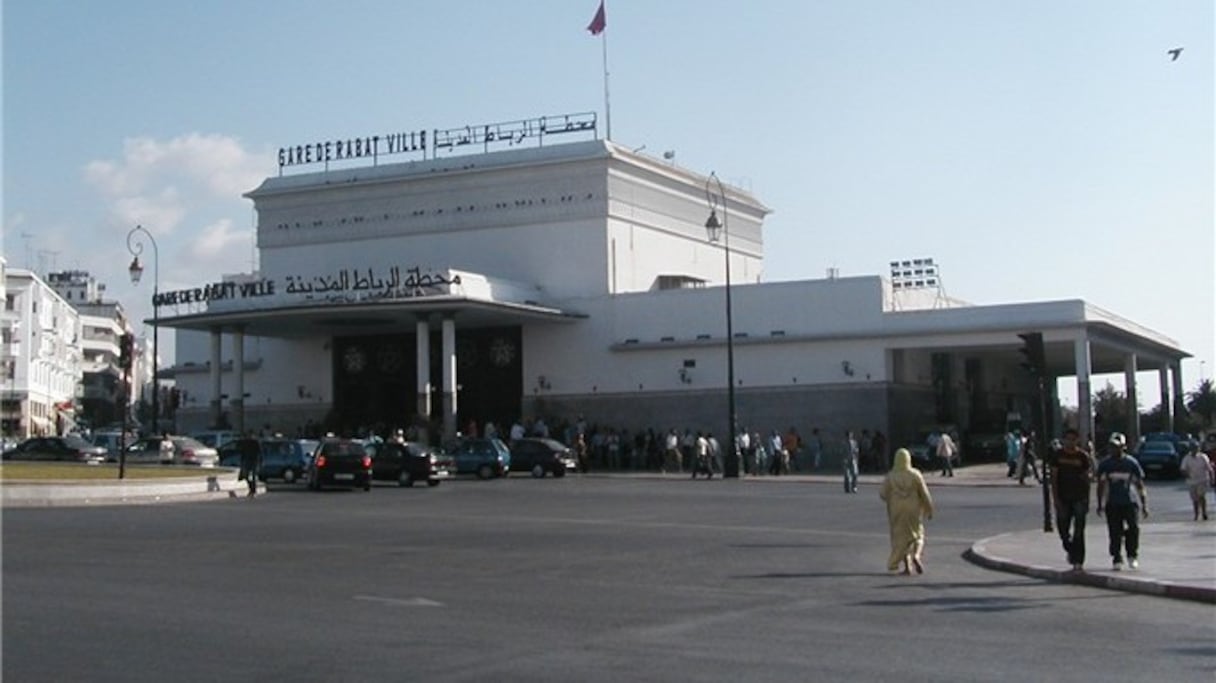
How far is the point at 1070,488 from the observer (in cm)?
1798

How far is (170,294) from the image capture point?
2520 inches

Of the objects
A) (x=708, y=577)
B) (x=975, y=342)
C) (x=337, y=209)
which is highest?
(x=337, y=209)

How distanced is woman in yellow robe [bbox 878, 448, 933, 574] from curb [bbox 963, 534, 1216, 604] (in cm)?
116

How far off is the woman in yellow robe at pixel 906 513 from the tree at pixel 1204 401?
268 feet

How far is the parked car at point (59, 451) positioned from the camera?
55.1m

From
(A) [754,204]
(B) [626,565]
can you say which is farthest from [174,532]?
(A) [754,204]

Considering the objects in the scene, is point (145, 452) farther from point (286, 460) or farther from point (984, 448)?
point (984, 448)

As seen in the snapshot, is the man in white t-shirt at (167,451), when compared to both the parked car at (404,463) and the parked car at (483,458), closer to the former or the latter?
the parked car at (404,463)

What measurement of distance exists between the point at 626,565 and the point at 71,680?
9794mm

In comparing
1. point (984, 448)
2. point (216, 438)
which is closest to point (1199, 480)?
point (984, 448)

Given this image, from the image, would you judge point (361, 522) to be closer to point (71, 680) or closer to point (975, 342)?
point (71, 680)

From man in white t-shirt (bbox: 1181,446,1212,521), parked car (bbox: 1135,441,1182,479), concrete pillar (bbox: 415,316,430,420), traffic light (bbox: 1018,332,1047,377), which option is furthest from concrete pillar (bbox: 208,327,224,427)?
man in white t-shirt (bbox: 1181,446,1212,521)

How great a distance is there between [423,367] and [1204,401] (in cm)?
6076

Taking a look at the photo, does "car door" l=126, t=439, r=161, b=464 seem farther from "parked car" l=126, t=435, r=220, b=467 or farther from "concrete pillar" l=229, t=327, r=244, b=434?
"concrete pillar" l=229, t=327, r=244, b=434
